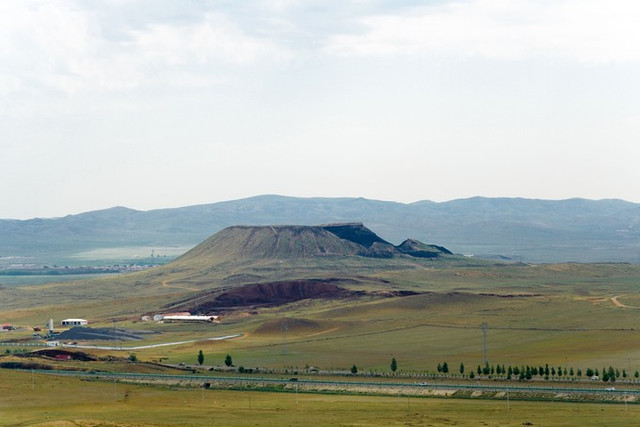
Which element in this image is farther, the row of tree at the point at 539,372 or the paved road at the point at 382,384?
the row of tree at the point at 539,372

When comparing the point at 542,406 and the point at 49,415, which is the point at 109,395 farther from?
the point at 542,406

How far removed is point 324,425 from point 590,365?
211ft

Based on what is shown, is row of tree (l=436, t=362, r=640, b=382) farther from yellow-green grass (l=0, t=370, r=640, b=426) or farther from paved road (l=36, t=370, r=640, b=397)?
yellow-green grass (l=0, t=370, r=640, b=426)

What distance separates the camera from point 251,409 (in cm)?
13162

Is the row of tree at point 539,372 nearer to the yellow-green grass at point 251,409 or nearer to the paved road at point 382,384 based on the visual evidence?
the paved road at point 382,384

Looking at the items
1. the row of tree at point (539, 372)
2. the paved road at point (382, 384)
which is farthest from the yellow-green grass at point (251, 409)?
the row of tree at point (539, 372)

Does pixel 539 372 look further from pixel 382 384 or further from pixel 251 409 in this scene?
pixel 251 409

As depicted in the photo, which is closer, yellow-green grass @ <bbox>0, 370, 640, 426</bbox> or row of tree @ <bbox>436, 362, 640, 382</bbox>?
yellow-green grass @ <bbox>0, 370, 640, 426</bbox>

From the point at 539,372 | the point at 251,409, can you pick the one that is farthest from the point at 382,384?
the point at 251,409

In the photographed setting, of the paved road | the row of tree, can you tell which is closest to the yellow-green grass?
the paved road

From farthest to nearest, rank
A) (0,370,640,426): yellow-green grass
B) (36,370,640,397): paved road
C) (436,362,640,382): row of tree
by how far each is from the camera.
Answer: (436,362,640,382): row of tree → (36,370,640,397): paved road → (0,370,640,426): yellow-green grass

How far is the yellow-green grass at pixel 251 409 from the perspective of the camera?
12000 cm

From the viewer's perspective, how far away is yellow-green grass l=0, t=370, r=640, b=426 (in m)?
120

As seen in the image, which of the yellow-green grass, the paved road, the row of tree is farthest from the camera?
the row of tree
